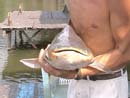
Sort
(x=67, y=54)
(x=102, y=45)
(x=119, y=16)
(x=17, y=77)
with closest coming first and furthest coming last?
(x=67, y=54), (x=119, y=16), (x=102, y=45), (x=17, y=77)

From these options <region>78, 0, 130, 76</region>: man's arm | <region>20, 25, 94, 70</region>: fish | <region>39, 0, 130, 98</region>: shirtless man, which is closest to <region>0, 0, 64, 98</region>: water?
<region>39, 0, 130, 98</region>: shirtless man

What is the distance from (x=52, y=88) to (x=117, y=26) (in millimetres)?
1945

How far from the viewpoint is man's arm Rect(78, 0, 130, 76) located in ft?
6.18

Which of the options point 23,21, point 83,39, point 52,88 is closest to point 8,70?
point 23,21

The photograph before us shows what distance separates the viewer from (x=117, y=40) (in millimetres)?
1947

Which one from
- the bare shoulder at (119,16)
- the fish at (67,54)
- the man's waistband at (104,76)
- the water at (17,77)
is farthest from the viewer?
the water at (17,77)

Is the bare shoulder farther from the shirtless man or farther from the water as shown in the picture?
the water

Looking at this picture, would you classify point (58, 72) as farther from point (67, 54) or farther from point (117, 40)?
point (117, 40)

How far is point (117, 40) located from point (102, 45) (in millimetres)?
92

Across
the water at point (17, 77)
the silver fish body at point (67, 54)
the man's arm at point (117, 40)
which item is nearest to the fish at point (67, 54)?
the silver fish body at point (67, 54)

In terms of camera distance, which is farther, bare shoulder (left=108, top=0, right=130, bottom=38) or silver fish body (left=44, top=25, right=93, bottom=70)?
bare shoulder (left=108, top=0, right=130, bottom=38)

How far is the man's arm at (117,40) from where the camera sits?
6.18 ft

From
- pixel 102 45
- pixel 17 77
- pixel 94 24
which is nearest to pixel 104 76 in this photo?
pixel 102 45

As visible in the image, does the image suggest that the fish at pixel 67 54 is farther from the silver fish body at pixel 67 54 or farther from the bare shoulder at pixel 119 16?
the bare shoulder at pixel 119 16
